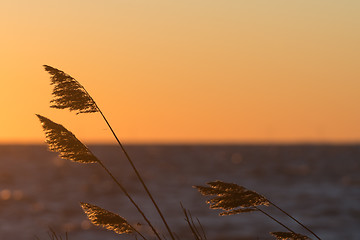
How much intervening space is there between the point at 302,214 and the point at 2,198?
24.2 meters

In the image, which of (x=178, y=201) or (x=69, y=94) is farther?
(x=178, y=201)

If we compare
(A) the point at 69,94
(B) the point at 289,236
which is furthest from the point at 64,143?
(B) the point at 289,236

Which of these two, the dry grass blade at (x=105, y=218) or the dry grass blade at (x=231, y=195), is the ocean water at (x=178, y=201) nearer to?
the dry grass blade at (x=105, y=218)

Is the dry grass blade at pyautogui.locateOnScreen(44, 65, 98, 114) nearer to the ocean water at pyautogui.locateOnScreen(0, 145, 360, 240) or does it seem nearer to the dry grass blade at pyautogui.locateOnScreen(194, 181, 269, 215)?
the dry grass blade at pyautogui.locateOnScreen(194, 181, 269, 215)

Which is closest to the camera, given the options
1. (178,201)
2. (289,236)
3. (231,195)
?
(231,195)

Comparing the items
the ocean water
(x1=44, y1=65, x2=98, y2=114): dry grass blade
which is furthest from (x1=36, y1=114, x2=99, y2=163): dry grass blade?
the ocean water

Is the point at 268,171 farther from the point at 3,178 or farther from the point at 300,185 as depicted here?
the point at 3,178

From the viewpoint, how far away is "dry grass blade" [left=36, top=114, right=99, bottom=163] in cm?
387

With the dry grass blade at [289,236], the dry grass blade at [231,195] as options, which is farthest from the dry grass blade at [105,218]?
the dry grass blade at [289,236]

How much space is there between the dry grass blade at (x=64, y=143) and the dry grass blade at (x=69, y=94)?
5.3 inches

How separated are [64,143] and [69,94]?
0.29m

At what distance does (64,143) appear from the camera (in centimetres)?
389

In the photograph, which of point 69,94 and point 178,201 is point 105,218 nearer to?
point 69,94

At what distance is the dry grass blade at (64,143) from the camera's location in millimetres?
3867
